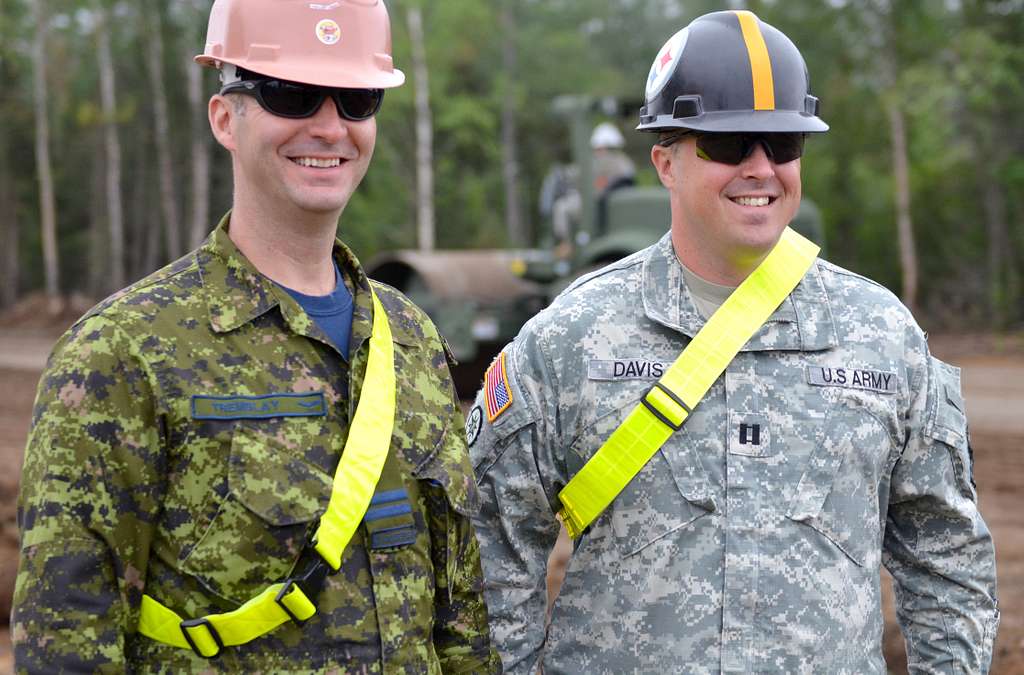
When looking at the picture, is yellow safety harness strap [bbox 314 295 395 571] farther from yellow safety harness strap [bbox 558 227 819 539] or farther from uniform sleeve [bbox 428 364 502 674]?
yellow safety harness strap [bbox 558 227 819 539]

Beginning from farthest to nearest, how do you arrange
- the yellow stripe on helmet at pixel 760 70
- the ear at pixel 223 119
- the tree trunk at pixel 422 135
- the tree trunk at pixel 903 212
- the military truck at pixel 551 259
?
1. the tree trunk at pixel 422 135
2. the tree trunk at pixel 903 212
3. the military truck at pixel 551 259
4. the yellow stripe on helmet at pixel 760 70
5. the ear at pixel 223 119

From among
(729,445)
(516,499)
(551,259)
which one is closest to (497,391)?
(516,499)

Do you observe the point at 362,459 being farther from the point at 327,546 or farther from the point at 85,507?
the point at 85,507

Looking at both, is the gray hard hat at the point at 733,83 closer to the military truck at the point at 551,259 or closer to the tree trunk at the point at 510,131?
Answer: the military truck at the point at 551,259

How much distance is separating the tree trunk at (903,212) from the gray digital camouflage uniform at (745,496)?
1890 cm

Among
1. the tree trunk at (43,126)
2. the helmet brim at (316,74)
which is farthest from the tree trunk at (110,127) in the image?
the helmet brim at (316,74)

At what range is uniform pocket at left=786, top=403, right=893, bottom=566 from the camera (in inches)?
99.2

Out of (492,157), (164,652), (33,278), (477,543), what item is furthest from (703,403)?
(33,278)

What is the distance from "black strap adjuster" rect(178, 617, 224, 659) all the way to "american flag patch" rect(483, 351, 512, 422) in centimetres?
81

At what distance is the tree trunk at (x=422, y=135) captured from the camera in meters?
29.1

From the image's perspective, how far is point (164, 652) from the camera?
2.04 m

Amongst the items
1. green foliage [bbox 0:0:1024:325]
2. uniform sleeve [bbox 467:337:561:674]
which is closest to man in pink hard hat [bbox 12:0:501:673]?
uniform sleeve [bbox 467:337:561:674]

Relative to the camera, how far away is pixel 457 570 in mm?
2414

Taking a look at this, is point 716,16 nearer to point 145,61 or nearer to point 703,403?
point 703,403
